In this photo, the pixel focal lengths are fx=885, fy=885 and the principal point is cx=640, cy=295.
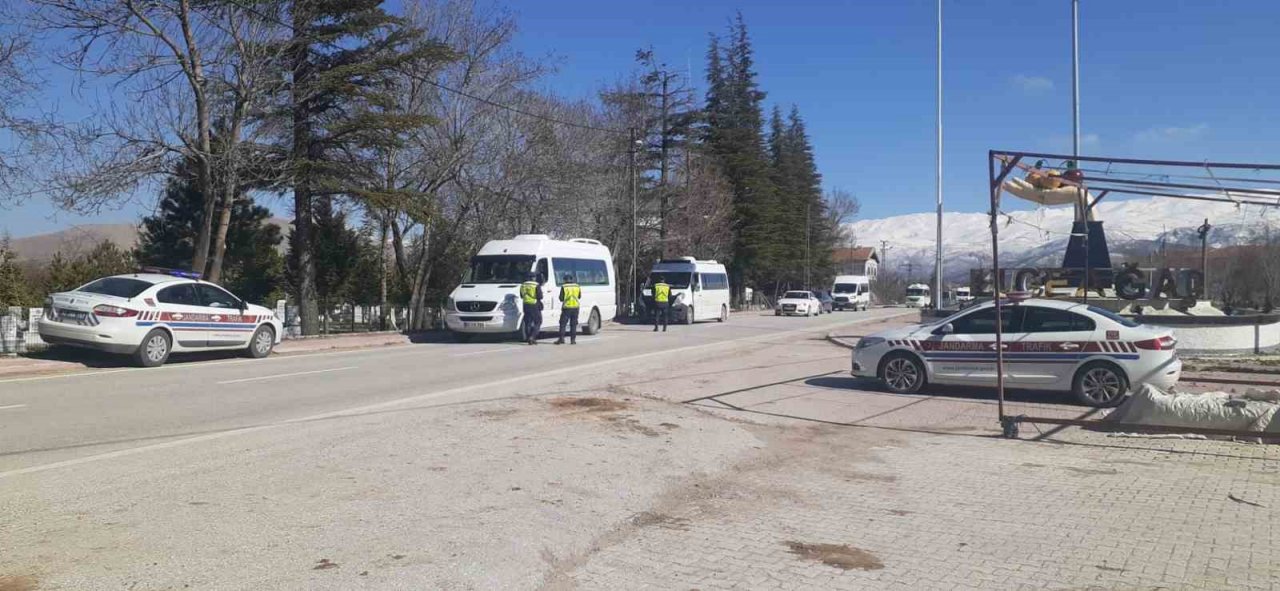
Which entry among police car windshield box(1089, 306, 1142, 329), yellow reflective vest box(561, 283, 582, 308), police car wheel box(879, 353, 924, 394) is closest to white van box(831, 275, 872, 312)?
yellow reflective vest box(561, 283, 582, 308)

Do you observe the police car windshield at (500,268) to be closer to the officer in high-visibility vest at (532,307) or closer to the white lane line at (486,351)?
the officer in high-visibility vest at (532,307)

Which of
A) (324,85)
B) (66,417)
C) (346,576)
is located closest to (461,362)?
(66,417)

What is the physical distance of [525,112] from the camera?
3300cm

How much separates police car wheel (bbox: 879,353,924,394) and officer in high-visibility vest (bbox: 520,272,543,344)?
10.6 m

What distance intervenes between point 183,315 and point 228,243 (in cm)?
1615

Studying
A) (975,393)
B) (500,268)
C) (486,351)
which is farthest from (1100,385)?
(500,268)

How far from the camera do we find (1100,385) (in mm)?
12266

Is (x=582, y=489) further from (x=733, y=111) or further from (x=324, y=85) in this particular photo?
(x=733, y=111)

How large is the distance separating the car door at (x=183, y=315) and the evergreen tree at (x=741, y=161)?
4654cm

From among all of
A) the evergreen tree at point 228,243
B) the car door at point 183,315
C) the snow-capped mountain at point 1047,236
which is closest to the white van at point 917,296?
the snow-capped mountain at point 1047,236

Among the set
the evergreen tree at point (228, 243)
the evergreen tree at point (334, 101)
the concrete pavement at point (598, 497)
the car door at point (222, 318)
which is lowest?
the concrete pavement at point (598, 497)

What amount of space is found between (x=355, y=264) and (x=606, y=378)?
66.8 feet

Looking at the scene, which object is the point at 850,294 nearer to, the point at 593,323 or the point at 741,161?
the point at 741,161

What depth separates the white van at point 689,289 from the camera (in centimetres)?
3534
